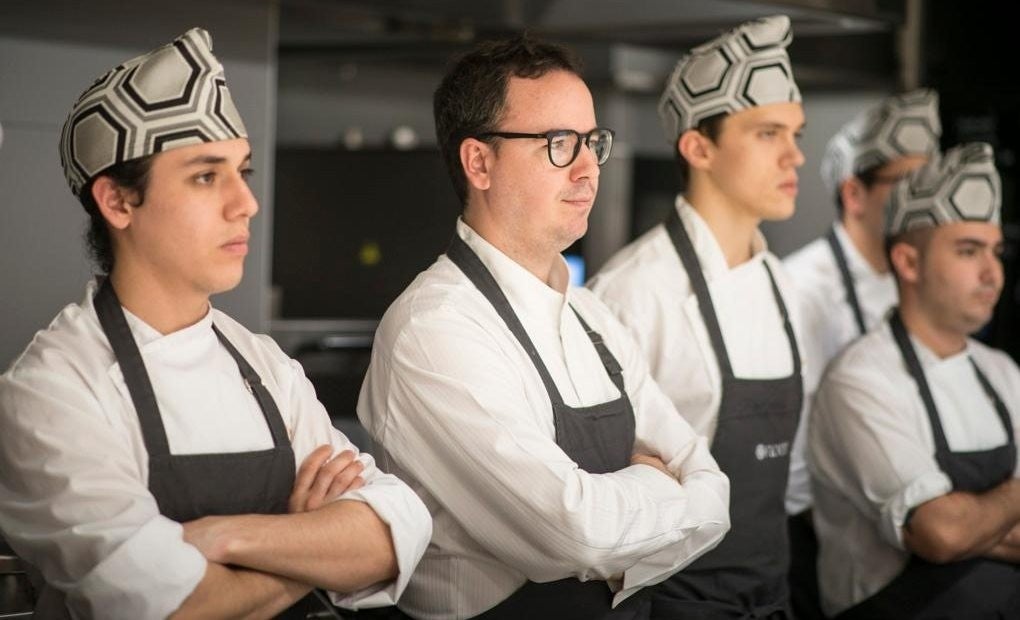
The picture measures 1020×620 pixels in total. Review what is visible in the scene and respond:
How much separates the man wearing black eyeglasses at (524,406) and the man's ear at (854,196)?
1.62 m

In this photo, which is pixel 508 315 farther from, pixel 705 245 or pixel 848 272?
pixel 848 272

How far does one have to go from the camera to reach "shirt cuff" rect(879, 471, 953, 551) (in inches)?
104

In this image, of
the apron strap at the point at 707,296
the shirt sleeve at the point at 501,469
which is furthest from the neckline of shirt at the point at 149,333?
the apron strap at the point at 707,296

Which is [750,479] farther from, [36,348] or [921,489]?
[36,348]

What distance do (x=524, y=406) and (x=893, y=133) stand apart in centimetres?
205

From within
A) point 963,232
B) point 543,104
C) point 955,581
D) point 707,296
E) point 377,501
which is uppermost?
point 543,104

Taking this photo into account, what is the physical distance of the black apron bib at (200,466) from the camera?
1.67 meters

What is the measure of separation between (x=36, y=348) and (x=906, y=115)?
265 cm

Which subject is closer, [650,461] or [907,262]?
[650,461]

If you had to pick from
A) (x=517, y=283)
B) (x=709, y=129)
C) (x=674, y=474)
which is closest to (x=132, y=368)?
(x=517, y=283)

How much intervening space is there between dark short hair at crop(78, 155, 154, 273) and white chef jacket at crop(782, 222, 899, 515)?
75.4 inches

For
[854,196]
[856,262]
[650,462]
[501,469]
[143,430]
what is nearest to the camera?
[143,430]

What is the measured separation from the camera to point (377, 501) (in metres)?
1.76

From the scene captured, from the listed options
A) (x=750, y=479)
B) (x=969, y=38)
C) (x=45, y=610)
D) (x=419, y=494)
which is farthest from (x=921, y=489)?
(x=969, y=38)
